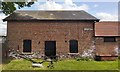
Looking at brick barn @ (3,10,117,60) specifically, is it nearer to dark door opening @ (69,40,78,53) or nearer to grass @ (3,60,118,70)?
dark door opening @ (69,40,78,53)

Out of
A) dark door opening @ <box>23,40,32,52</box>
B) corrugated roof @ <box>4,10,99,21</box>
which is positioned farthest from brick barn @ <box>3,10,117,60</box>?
corrugated roof @ <box>4,10,99,21</box>

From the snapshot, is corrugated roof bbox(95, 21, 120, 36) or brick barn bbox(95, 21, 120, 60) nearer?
brick barn bbox(95, 21, 120, 60)

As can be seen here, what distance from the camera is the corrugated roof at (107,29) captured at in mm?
30452

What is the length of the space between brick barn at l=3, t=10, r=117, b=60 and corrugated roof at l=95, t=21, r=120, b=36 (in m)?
1.45

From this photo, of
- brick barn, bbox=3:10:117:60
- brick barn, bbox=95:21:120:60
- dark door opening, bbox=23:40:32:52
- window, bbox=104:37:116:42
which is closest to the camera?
brick barn, bbox=3:10:117:60

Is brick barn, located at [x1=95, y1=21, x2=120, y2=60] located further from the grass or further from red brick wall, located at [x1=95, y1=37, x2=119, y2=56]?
the grass

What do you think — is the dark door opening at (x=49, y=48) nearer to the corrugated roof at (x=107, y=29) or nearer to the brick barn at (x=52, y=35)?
the brick barn at (x=52, y=35)

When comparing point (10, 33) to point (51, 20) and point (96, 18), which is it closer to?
point (51, 20)

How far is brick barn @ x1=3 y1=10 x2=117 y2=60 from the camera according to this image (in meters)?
29.2

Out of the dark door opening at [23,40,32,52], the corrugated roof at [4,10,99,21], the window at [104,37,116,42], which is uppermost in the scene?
the corrugated roof at [4,10,99,21]

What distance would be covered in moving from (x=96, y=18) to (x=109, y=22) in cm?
544

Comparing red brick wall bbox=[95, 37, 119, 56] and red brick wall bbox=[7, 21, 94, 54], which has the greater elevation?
red brick wall bbox=[7, 21, 94, 54]

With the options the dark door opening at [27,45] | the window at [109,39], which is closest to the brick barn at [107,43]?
the window at [109,39]

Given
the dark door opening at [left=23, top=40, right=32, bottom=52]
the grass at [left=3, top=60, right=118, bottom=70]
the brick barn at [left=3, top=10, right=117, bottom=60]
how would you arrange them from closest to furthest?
the grass at [left=3, top=60, right=118, bottom=70]
the brick barn at [left=3, top=10, right=117, bottom=60]
the dark door opening at [left=23, top=40, right=32, bottom=52]
